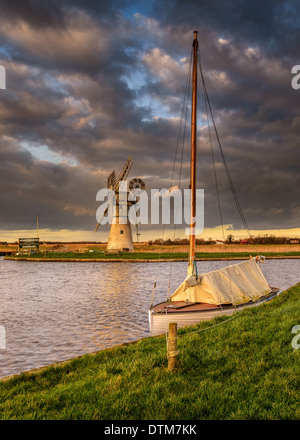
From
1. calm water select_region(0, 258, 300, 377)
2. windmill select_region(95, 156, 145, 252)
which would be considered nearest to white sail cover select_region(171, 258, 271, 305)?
calm water select_region(0, 258, 300, 377)

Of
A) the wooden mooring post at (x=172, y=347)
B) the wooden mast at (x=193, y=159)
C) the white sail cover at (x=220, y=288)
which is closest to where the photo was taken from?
the wooden mooring post at (x=172, y=347)

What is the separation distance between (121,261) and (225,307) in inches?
2071

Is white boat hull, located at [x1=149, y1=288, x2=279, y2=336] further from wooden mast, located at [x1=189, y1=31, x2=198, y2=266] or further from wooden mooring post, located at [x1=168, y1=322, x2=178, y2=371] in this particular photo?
wooden mooring post, located at [x1=168, y1=322, x2=178, y2=371]

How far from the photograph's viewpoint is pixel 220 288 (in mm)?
16203

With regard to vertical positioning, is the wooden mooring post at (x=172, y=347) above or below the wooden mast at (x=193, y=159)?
below

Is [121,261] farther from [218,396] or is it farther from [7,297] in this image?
[218,396]

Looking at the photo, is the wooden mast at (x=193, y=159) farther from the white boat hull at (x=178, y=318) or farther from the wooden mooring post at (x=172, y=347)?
the wooden mooring post at (x=172, y=347)

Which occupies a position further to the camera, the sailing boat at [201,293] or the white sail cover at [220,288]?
the white sail cover at [220,288]

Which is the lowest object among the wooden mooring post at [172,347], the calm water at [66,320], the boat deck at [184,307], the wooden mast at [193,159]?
the calm water at [66,320]

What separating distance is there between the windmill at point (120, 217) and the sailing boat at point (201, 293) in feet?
166

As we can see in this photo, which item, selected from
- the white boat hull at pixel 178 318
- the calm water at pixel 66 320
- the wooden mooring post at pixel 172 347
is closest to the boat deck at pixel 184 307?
the white boat hull at pixel 178 318

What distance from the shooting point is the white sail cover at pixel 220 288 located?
15773mm

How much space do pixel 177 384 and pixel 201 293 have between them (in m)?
9.29

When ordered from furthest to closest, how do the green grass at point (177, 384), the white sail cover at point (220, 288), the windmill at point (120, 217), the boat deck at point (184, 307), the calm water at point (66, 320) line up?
1. the windmill at point (120, 217)
2. the white sail cover at point (220, 288)
3. the boat deck at point (184, 307)
4. the calm water at point (66, 320)
5. the green grass at point (177, 384)
